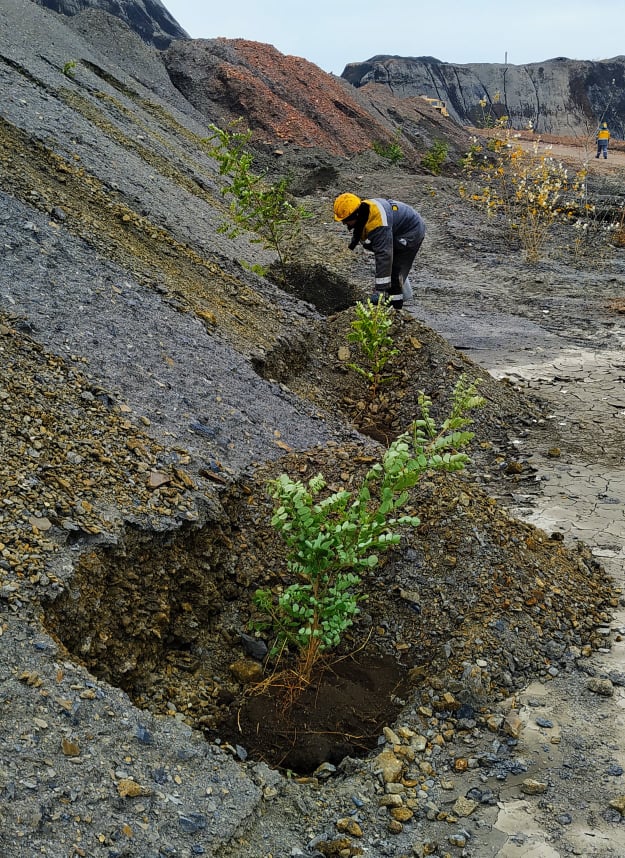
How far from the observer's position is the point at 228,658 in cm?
323

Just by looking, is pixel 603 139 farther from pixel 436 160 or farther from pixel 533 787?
pixel 533 787

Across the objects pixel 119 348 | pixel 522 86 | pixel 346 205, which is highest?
pixel 522 86

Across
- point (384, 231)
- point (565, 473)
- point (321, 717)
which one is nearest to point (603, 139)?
point (384, 231)

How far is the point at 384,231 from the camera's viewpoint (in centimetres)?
672

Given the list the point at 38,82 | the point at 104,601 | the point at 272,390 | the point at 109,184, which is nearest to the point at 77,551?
the point at 104,601

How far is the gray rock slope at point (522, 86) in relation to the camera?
119 feet

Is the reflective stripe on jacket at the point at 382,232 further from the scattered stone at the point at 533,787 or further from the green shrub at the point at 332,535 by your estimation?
the scattered stone at the point at 533,787

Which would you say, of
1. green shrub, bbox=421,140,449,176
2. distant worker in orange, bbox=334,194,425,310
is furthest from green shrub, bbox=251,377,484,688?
green shrub, bbox=421,140,449,176

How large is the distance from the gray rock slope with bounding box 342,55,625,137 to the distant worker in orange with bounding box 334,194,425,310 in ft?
103

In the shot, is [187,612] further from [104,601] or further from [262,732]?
[262,732]

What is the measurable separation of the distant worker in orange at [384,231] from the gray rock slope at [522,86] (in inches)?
1242

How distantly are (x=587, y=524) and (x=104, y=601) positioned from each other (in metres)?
2.97

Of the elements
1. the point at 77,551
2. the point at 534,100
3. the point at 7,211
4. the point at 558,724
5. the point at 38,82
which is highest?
the point at 534,100

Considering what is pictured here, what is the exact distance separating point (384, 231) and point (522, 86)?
1409 inches
